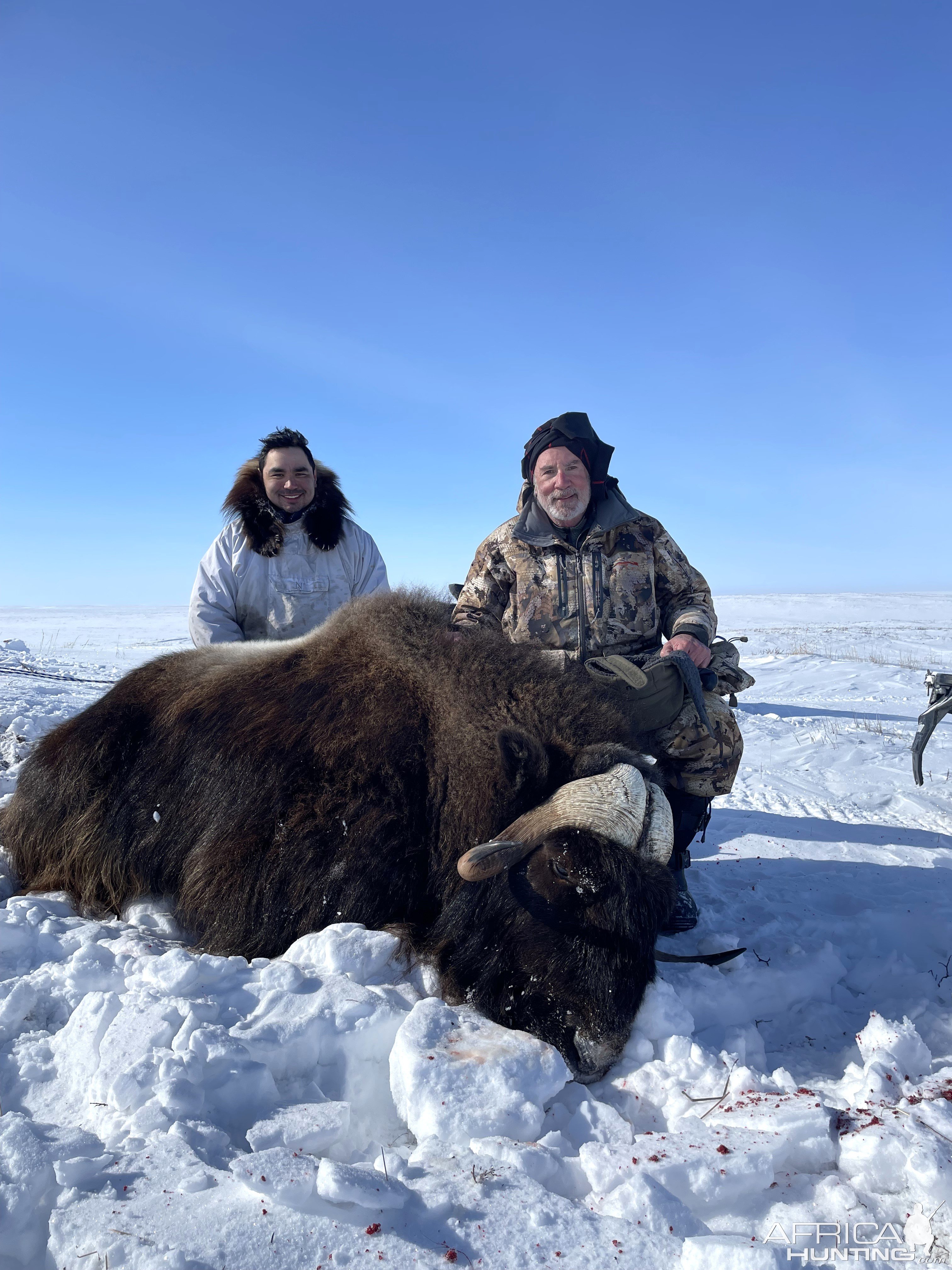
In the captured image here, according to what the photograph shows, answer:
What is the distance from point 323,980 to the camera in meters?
2.39

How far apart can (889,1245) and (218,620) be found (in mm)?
4700

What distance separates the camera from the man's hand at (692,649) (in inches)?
149

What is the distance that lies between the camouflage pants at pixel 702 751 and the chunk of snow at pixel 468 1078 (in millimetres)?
2026

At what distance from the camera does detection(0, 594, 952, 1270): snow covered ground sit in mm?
1468

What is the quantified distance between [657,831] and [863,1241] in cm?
117

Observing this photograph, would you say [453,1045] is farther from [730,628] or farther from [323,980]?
[730,628]

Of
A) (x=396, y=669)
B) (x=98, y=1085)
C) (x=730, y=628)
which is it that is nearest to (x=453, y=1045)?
(x=98, y=1085)

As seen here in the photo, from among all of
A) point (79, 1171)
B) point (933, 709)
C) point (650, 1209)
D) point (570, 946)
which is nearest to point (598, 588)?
point (933, 709)

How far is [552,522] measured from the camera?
4.41 m

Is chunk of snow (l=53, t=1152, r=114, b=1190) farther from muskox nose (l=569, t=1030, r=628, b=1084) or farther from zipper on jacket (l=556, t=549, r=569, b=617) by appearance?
zipper on jacket (l=556, t=549, r=569, b=617)

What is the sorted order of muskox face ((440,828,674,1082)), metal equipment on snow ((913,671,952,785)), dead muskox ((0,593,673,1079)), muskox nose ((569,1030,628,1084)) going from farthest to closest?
metal equipment on snow ((913,671,952,785)) → dead muskox ((0,593,673,1079)) → muskox face ((440,828,674,1082)) → muskox nose ((569,1030,628,1084))

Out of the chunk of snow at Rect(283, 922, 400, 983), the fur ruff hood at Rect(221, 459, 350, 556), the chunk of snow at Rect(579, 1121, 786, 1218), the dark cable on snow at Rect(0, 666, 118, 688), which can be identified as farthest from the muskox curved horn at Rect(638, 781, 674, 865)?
the dark cable on snow at Rect(0, 666, 118, 688)

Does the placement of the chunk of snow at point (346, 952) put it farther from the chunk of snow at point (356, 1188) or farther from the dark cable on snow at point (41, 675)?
the dark cable on snow at point (41, 675)

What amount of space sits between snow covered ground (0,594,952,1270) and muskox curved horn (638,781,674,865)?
0.43 m
